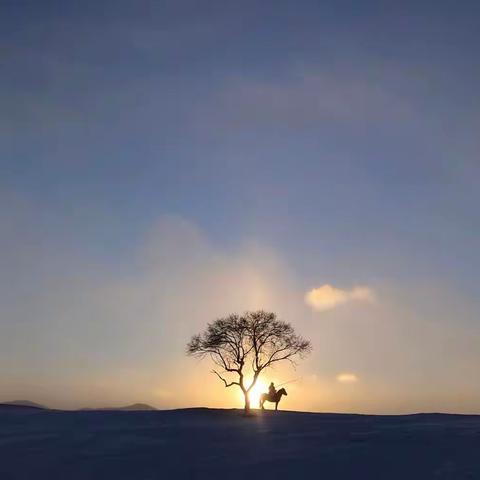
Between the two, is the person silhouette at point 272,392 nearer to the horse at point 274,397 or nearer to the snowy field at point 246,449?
→ the horse at point 274,397

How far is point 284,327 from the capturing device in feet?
186

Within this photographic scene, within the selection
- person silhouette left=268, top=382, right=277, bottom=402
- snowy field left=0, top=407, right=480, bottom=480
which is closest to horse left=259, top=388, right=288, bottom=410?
person silhouette left=268, top=382, right=277, bottom=402

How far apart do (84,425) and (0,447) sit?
1060cm

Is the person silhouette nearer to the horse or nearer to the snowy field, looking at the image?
the horse

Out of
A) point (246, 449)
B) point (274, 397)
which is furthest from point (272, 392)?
point (246, 449)

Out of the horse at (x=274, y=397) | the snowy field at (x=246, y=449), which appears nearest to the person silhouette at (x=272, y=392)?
the horse at (x=274, y=397)

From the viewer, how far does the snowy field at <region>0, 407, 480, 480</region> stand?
21906 millimetres

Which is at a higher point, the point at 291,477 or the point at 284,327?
the point at 284,327

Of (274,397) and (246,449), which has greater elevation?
(274,397)

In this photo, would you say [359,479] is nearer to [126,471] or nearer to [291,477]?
[291,477]

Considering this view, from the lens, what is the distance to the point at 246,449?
2673cm

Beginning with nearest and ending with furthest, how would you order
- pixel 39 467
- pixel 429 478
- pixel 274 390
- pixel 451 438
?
pixel 429 478 → pixel 39 467 → pixel 451 438 → pixel 274 390

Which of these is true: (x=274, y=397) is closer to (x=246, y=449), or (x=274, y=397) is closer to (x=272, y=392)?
(x=272, y=392)

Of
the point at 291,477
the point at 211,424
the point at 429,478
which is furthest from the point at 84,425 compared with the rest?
the point at 429,478
